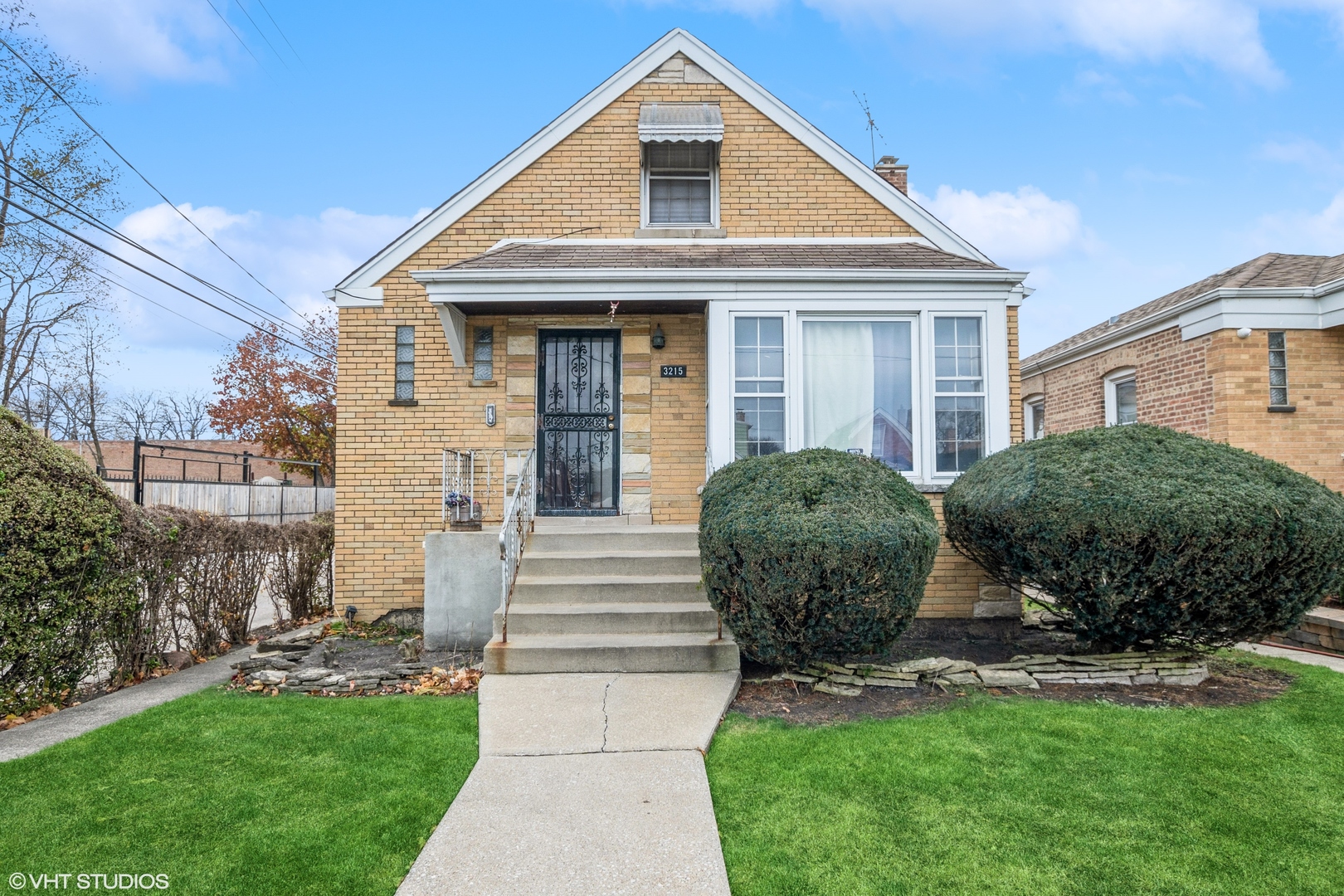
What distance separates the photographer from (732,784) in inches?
147

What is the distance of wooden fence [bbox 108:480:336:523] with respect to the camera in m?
11.7

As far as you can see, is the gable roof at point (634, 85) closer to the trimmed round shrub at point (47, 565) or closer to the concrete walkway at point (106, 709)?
the trimmed round shrub at point (47, 565)

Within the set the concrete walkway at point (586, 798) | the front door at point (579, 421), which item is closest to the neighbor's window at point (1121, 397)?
the front door at point (579, 421)

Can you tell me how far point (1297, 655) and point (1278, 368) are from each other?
4.68 m

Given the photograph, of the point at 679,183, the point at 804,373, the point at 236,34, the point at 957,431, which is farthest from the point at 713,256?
the point at 236,34

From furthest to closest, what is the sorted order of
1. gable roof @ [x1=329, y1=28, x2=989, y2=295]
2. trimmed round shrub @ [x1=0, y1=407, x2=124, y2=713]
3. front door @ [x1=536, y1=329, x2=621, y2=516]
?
gable roof @ [x1=329, y1=28, x2=989, y2=295], front door @ [x1=536, y1=329, x2=621, y2=516], trimmed round shrub @ [x1=0, y1=407, x2=124, y2=713]

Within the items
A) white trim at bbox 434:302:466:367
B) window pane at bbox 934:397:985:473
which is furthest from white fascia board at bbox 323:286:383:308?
window pane at bbox 934:397:985:473

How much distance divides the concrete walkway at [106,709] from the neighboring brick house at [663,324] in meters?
1.84

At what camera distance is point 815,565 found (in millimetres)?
4840

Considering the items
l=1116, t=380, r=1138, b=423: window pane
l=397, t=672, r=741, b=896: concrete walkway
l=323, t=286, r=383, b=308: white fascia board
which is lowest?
l=397, t=672, r=741, b=896: concrete walkway

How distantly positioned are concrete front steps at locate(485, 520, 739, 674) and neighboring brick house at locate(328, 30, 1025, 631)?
1.07m

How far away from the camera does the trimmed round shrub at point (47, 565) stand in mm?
4656

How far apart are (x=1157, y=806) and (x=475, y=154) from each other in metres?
16.3
